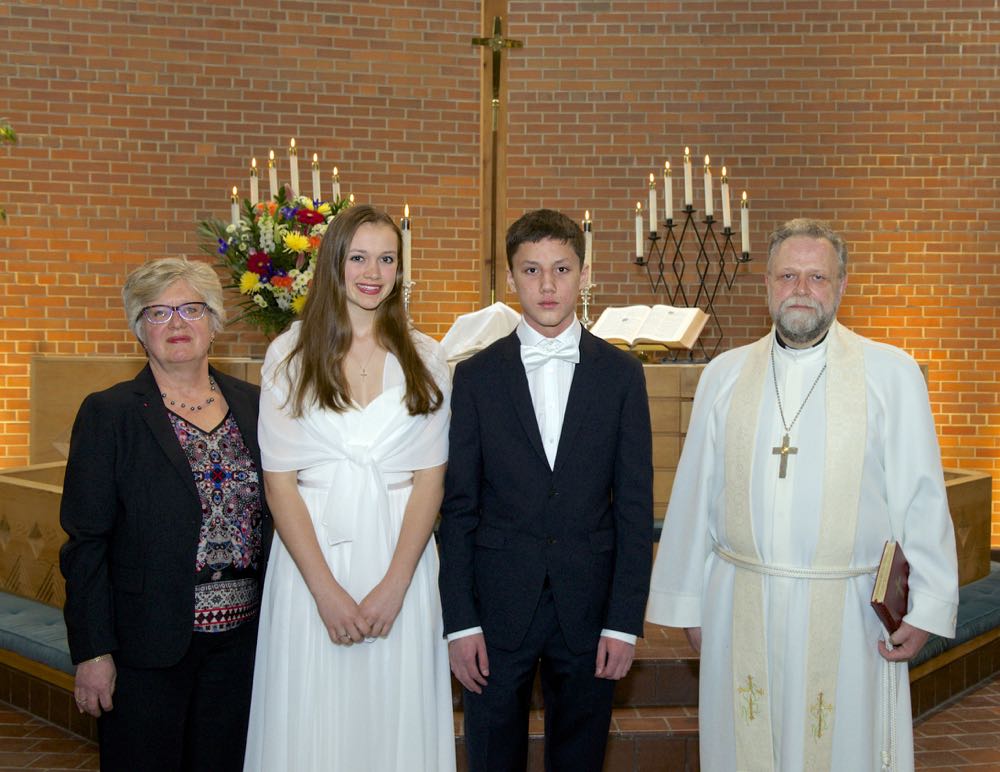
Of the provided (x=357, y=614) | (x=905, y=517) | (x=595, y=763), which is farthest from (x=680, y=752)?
(x=357, y=614)

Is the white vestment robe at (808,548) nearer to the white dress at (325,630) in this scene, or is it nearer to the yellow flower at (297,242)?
the white dress at (325,630)

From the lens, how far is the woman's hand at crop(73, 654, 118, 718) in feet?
8.08

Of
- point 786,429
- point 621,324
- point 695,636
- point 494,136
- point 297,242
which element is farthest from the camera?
point 494,136

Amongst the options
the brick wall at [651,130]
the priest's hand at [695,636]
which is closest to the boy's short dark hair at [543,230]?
the priest's hand at [695,636]

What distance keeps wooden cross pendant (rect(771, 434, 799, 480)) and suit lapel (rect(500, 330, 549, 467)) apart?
2.08 ft

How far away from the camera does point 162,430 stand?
2541 mm

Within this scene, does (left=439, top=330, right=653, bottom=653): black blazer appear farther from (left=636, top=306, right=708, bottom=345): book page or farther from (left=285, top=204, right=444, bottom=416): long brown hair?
(left=636, top=306, right=708, bottom=345): book page

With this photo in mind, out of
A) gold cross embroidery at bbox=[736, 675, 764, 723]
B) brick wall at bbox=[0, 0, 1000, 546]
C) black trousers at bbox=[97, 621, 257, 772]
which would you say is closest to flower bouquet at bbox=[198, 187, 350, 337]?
black trousers at bbox=[97, 621, 257, 772]

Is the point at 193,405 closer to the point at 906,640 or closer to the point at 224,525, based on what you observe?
the point at 224,525

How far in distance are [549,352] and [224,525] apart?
0.93 metres

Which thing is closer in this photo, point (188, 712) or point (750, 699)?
point (188, 712)

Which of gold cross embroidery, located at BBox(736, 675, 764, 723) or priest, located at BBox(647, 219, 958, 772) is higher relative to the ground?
priest, located at BBox(647, 219, 958, 772)

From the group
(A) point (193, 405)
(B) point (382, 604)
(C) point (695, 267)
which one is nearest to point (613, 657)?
(B) point (382, 604)

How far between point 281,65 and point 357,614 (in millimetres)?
5698
